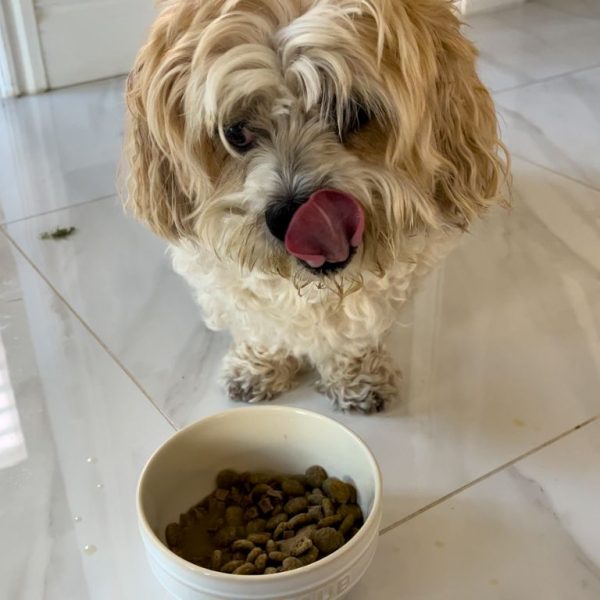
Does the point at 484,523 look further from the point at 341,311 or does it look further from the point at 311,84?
the point at 311,84

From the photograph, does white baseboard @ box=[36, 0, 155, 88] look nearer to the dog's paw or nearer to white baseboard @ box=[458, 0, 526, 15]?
white baseboard @ box=[458, 0, 526, 15]

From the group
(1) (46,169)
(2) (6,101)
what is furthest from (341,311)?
(2) (6,101)

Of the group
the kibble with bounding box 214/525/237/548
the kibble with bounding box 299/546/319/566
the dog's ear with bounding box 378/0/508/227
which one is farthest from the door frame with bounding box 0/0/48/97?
the kibble with bounding box 299/546/319/566

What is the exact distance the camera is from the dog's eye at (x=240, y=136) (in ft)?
3.24

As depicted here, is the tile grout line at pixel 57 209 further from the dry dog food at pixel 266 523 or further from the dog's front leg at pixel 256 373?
the dry dog food at pixel 266 523

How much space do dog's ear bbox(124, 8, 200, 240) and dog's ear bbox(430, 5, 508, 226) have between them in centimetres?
31

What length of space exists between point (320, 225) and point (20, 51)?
6.05 feet

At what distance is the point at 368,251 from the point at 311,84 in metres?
0.23

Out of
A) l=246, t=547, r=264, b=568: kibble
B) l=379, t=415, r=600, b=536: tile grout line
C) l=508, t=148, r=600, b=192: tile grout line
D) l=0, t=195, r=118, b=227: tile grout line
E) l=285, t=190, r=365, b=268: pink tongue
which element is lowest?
l=0, t=195, r=118, b=227: tile grout line

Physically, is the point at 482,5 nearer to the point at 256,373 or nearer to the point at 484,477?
the point at 256,373

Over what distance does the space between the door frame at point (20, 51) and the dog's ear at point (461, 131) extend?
69.1 inches

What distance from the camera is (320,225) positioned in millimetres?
967

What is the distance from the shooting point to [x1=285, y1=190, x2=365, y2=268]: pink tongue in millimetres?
963

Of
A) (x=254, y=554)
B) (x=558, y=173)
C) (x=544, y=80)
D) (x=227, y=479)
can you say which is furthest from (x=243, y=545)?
(x=544, y=80)
